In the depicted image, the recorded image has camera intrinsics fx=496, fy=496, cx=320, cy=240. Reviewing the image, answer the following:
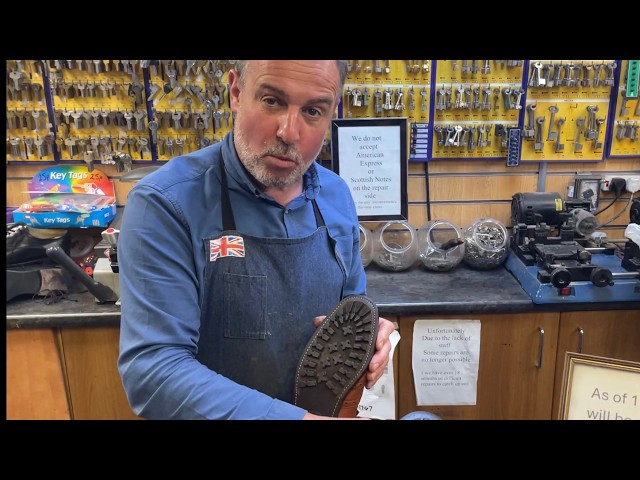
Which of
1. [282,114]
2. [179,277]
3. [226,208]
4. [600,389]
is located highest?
[282,114]

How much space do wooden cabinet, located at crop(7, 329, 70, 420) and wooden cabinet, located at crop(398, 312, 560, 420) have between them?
125 cm

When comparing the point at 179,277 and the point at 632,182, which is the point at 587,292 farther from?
the point at 179,277

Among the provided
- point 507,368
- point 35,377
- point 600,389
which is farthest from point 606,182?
point 35,377

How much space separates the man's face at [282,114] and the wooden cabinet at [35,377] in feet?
3.77

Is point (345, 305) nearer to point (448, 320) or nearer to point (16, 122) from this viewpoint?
point (448, 320)

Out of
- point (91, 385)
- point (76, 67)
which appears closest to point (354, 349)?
point (91, 385)

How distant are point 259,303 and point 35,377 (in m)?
1.17

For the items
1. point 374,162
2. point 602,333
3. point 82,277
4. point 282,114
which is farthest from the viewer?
point 374,162

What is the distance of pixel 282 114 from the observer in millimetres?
999

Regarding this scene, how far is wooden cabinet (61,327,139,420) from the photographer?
5.70 feet

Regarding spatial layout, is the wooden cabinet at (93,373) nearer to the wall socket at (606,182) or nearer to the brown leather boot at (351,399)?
the brown leather boot at (351,399)

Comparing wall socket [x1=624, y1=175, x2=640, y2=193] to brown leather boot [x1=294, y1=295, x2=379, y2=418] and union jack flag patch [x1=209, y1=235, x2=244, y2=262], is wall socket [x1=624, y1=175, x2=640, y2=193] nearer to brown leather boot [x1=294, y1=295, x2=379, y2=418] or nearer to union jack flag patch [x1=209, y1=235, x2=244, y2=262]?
brown leather boot [x1=294, y1=295, x2=379, y2=418]

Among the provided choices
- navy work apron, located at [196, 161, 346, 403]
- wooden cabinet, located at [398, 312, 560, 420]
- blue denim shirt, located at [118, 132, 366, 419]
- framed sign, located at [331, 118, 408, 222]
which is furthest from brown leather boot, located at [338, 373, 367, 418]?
framed sign, located at [331, 118, 408, 222]

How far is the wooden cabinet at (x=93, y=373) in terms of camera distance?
5.70ft
